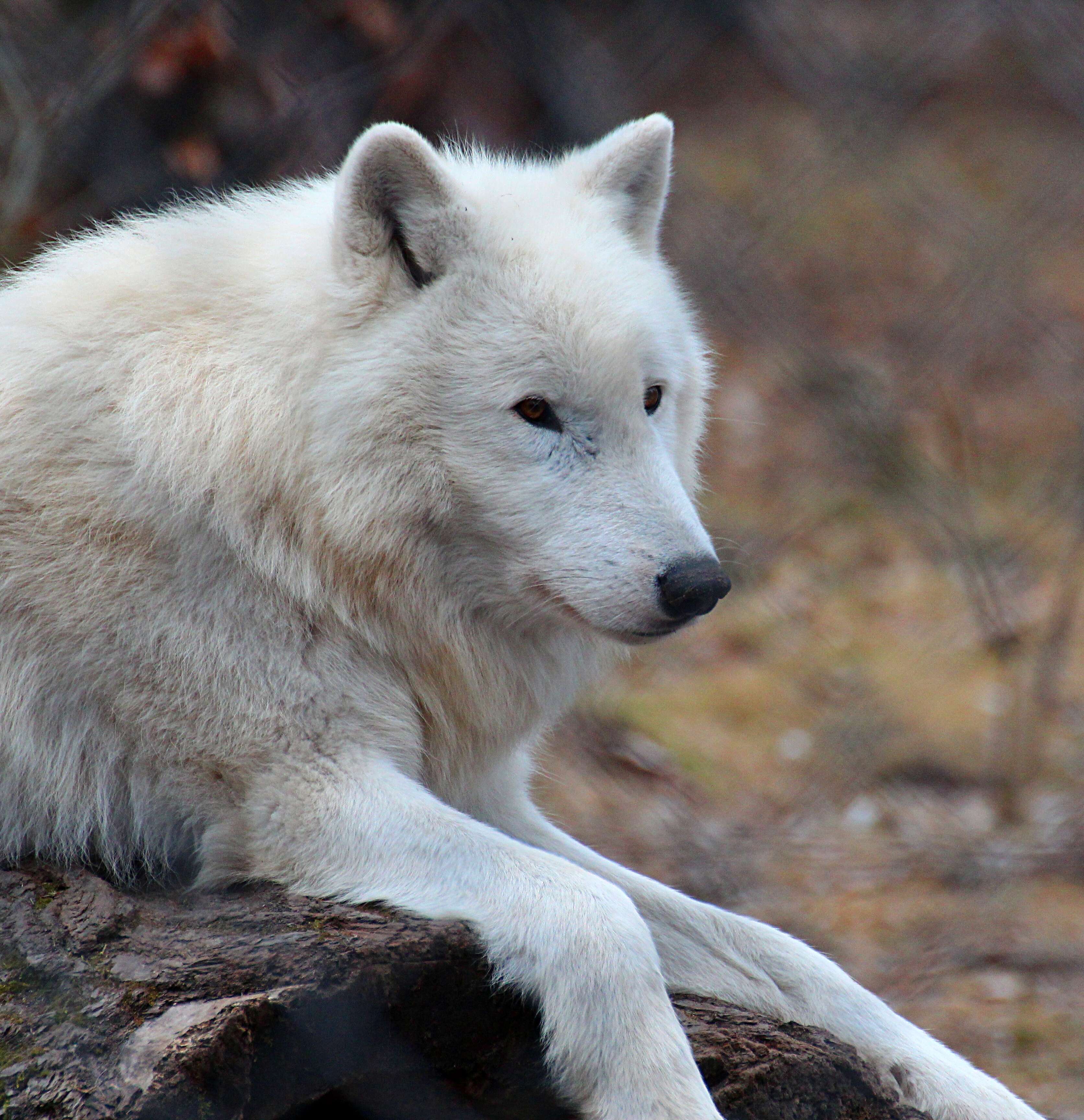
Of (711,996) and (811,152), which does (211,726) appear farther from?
(811,152)

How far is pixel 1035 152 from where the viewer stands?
8578 millimetres

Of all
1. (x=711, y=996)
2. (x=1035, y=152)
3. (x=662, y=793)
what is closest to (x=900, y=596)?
(x=662, y=793)

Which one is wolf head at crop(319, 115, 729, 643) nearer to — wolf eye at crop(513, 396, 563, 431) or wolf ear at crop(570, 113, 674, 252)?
wolf eye at crop(513, 396, 563, 431)

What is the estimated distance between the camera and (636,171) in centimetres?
314

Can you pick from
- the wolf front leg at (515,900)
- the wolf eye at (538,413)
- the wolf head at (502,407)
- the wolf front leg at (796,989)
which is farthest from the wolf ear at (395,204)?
the wolf front leg at (796,989)

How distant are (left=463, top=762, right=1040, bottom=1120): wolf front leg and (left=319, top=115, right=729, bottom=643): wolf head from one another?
0.69 metres

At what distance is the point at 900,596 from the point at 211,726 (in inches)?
232

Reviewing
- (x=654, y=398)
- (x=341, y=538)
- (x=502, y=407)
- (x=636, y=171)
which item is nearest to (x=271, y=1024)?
(x=341, y=538)

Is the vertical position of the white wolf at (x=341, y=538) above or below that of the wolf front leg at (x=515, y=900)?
above

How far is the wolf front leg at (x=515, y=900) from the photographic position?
7.45 feet

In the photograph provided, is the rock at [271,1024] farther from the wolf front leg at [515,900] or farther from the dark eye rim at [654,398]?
the dark eye rim at [654,398]

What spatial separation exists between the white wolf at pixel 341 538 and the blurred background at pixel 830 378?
0.85 m

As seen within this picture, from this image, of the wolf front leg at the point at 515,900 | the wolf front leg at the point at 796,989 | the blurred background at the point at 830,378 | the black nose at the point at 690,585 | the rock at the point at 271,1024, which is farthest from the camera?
A: the blurred background at the point at 830,378

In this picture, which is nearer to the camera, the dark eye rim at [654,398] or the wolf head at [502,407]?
the wolf head at [502,407]
